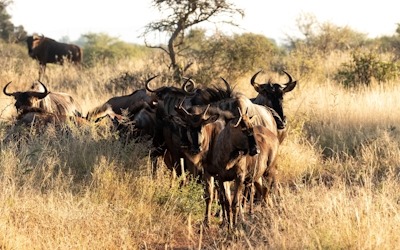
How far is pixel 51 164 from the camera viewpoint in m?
6.64

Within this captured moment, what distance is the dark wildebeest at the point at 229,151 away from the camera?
6.04 metres

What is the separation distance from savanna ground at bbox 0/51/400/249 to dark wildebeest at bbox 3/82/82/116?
72.0 inches

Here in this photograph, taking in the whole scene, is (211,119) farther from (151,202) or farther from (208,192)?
(151,202)

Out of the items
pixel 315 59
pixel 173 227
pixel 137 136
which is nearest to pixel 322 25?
pixel 315 59

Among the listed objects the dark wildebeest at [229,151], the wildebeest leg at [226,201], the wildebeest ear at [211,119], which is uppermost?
the wildebeest ear at [211,119]

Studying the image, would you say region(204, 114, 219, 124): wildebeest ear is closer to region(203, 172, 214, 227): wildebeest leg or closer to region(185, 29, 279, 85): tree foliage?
region(203, 172, 214, 227): wildebeest leg

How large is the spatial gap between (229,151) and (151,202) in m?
1.21

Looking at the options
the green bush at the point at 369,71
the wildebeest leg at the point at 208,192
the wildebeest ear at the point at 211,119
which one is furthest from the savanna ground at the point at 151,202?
the green bush at the point at 369,71

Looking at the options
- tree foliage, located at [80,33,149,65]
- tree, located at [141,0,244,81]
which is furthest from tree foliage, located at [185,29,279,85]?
tree foliage, located at [80,33,149,65]

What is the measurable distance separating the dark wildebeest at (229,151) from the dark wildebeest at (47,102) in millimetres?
4429

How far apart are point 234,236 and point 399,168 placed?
3.83 m

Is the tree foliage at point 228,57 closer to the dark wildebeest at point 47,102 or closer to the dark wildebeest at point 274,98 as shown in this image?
the dark wildebeest at point 47,102

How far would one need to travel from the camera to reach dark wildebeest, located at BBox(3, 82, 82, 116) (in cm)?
1045

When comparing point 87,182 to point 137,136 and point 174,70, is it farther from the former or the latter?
point 174,70
